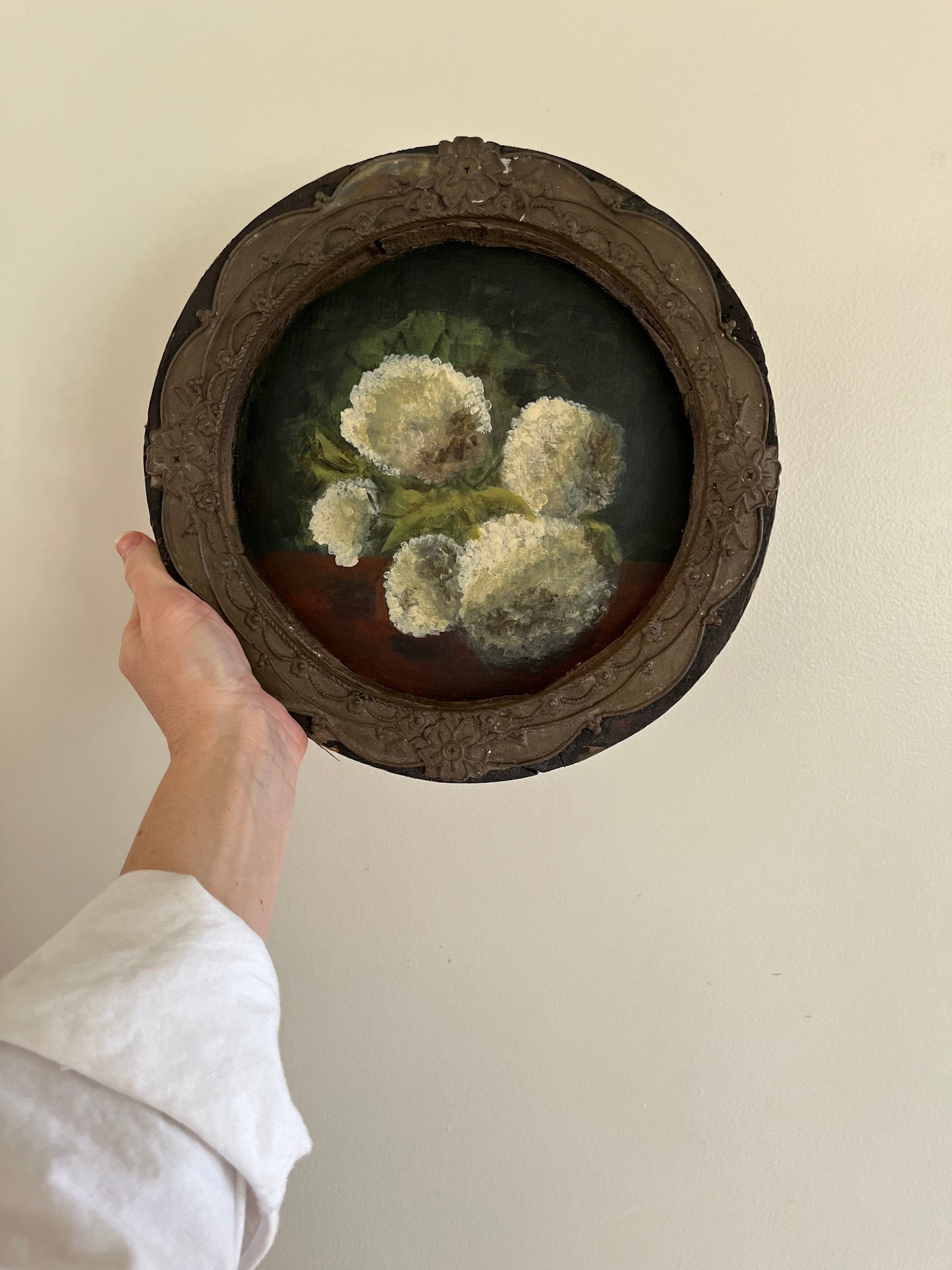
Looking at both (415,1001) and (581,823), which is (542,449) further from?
(415,1001)

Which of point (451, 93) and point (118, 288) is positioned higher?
point (451, 93)

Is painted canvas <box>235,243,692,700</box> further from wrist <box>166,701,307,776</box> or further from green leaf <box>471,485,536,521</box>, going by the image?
wrist <box>166,701,307,776</box>

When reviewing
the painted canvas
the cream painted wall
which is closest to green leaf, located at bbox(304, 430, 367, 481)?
the painted canvas

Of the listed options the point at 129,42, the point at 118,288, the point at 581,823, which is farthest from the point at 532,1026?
the point at 129,42

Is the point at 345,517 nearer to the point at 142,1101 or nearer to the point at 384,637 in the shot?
the point at 384,637

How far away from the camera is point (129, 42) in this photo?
1222 millimetres

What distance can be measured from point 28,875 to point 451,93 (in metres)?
1.36

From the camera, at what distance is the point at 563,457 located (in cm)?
109

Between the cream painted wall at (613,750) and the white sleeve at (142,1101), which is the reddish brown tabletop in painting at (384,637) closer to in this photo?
the cream painted wall at (613,750)

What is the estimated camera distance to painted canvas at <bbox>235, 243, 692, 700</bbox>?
3.55 ft

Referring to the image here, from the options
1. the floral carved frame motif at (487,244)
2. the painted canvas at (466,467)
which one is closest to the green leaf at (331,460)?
the painted canvas at (466,467)

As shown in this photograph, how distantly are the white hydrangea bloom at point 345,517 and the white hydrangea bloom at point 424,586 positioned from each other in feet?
0.17

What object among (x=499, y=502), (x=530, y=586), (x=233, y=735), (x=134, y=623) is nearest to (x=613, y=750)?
(x=530, y=586)

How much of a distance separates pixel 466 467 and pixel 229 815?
521 mm
